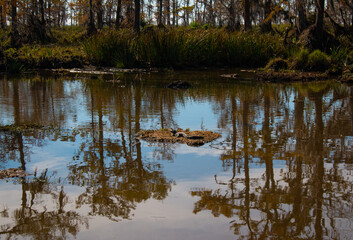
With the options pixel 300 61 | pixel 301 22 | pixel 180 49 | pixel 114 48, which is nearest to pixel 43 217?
pixel 300 61

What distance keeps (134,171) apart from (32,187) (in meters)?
0.94

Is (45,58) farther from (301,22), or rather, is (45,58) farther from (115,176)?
(115,176)

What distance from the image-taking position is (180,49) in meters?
16.6

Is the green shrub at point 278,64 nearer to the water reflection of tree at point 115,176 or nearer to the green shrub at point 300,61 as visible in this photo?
the green shrub at point 300,61

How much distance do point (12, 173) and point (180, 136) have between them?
2.09 metres

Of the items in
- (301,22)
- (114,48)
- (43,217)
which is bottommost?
(43,217)

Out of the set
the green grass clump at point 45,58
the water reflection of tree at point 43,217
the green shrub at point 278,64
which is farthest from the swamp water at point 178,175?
the green grass clump at point 45,58

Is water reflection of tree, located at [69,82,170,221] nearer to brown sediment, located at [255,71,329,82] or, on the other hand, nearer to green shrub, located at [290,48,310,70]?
brown sediment, located at [255,71,329,82]

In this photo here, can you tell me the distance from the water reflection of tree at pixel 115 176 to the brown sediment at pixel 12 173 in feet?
1.47

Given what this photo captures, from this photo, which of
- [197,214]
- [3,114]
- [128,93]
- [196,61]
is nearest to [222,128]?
[197,214]

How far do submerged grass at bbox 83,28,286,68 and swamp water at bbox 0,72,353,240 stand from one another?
9441 millimetres

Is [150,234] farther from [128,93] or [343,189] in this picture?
[128,93]

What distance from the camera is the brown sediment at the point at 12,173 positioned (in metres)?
3.77

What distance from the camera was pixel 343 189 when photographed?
3.46 m
